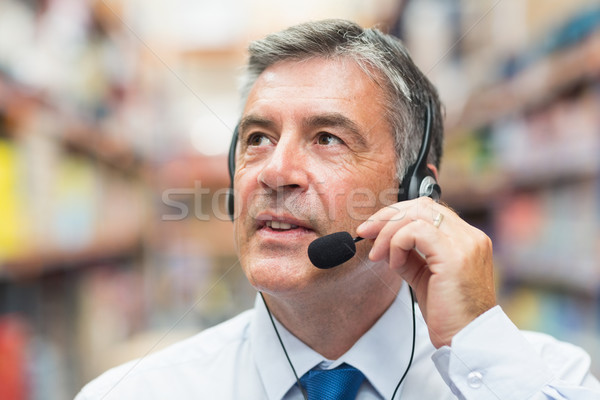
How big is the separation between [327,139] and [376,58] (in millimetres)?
229

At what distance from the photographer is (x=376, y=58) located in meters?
1.22

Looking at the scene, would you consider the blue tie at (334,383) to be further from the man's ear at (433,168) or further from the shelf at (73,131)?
the shelf at (73,131)

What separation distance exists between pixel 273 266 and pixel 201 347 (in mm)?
340

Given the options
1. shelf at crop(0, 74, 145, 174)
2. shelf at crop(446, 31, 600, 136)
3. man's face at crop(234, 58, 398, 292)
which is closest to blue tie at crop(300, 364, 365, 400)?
man's face at crop(234, 58, 398, 292)

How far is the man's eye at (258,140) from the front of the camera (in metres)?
1.21

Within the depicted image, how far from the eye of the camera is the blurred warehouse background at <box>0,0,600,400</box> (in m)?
1.85

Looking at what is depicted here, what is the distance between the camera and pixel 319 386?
108 cm

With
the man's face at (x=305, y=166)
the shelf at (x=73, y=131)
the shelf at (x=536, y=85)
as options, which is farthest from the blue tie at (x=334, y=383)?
the shelf at (x=536, y=85)

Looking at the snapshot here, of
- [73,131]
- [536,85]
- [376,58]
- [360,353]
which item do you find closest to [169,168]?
[73,131]

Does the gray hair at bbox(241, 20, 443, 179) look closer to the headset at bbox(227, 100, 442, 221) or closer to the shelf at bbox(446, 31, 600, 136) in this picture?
the headset at bbox(227, 100, 442, 221)

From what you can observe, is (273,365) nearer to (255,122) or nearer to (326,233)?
(326,233)

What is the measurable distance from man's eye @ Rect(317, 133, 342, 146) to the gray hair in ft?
0.48

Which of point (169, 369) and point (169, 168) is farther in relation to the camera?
point (169, 168)

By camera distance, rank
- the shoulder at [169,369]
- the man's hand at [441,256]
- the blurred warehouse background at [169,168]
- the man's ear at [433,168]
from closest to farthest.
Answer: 1. the man's hand at [441,256]
2. the shoulder at [169,369]
3. the man's ear at [433,168]
4. the blurred warehouse background at [169,168]
